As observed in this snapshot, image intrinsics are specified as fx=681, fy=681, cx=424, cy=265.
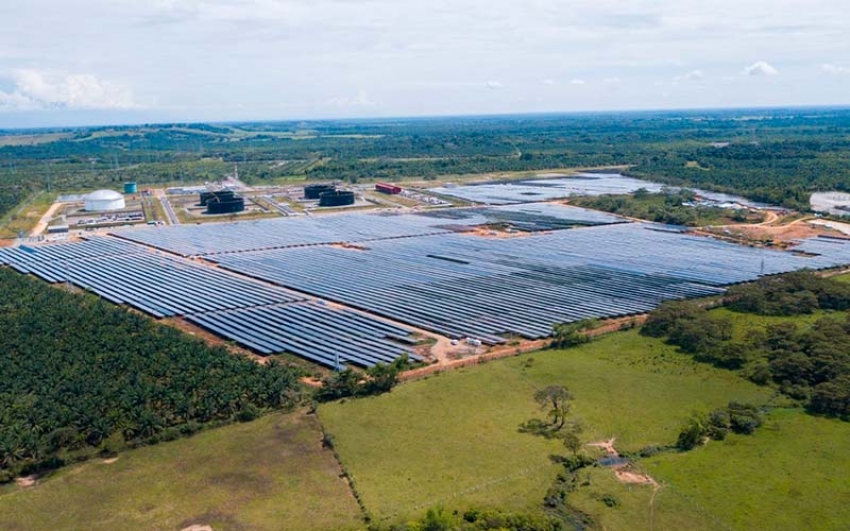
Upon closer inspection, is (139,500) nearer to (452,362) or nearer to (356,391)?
(356,391)

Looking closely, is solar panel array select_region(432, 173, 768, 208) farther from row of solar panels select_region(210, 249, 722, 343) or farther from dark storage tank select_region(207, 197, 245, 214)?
row of solar panels select_region(210, 249, 722, 343)

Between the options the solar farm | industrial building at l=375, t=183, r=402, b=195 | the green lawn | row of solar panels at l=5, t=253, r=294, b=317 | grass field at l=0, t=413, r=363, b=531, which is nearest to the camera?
grass field at l=0, t=413, r=363, b=531

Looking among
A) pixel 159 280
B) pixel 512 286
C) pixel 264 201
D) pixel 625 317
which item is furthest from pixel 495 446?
pixel 264 201

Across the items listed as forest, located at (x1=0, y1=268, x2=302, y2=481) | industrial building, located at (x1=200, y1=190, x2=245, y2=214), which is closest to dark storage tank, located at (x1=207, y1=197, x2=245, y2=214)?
industrial building, located at (x1=200, y1=190, x2=245, y2=214)

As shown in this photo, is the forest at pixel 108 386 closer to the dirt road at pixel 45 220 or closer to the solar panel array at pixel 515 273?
A: the solar panel array at pixel 515 273

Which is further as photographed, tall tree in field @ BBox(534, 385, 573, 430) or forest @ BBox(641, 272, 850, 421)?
forest @ BBox(641, 272, 850, 421)

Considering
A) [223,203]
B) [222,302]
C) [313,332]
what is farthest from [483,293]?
[223,203]
